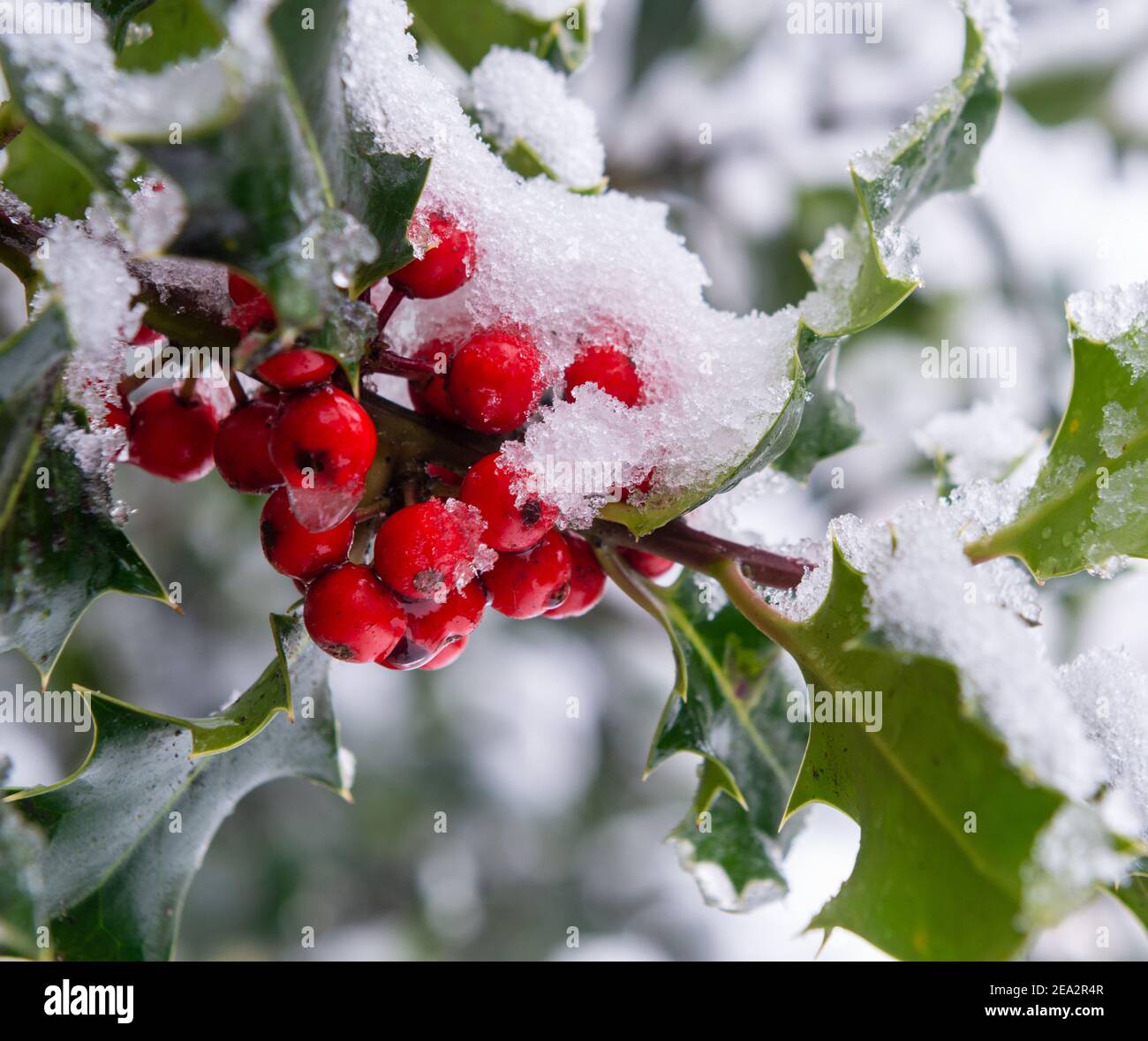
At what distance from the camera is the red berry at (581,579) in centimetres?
91

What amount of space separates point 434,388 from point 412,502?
99 millimetres

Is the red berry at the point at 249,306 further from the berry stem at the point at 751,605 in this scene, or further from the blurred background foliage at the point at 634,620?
the blurred background foliage at the point at 634,620

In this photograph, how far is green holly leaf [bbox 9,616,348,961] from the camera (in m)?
0.86

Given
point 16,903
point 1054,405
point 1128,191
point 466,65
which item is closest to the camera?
point 16,903

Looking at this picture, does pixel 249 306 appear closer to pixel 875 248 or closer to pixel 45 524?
pixel 45 524

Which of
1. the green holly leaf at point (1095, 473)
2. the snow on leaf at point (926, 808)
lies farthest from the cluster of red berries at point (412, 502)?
the green holly leaf at point (1095, 473)

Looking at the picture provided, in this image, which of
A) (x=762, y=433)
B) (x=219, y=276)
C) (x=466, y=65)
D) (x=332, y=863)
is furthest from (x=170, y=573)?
(x=762, y=433)

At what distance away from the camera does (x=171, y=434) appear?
861 mm

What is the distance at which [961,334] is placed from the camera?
2822 mm

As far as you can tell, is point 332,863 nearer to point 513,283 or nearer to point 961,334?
point 961,334

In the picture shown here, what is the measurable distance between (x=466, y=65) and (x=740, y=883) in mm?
1037

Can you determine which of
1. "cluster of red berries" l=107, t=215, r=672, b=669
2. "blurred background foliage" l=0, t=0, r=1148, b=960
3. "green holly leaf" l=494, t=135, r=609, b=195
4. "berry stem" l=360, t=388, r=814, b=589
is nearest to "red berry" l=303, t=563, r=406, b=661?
"cluster of red berries" l=107, t=215, r=672, b=669

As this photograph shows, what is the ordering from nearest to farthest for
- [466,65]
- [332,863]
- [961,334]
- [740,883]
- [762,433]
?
1. [762,433]
2. [740,883]
3. [466,65]
4. [961,334]
5. [332,863]

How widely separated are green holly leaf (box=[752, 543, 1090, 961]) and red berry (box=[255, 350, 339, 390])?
1.32 ft
